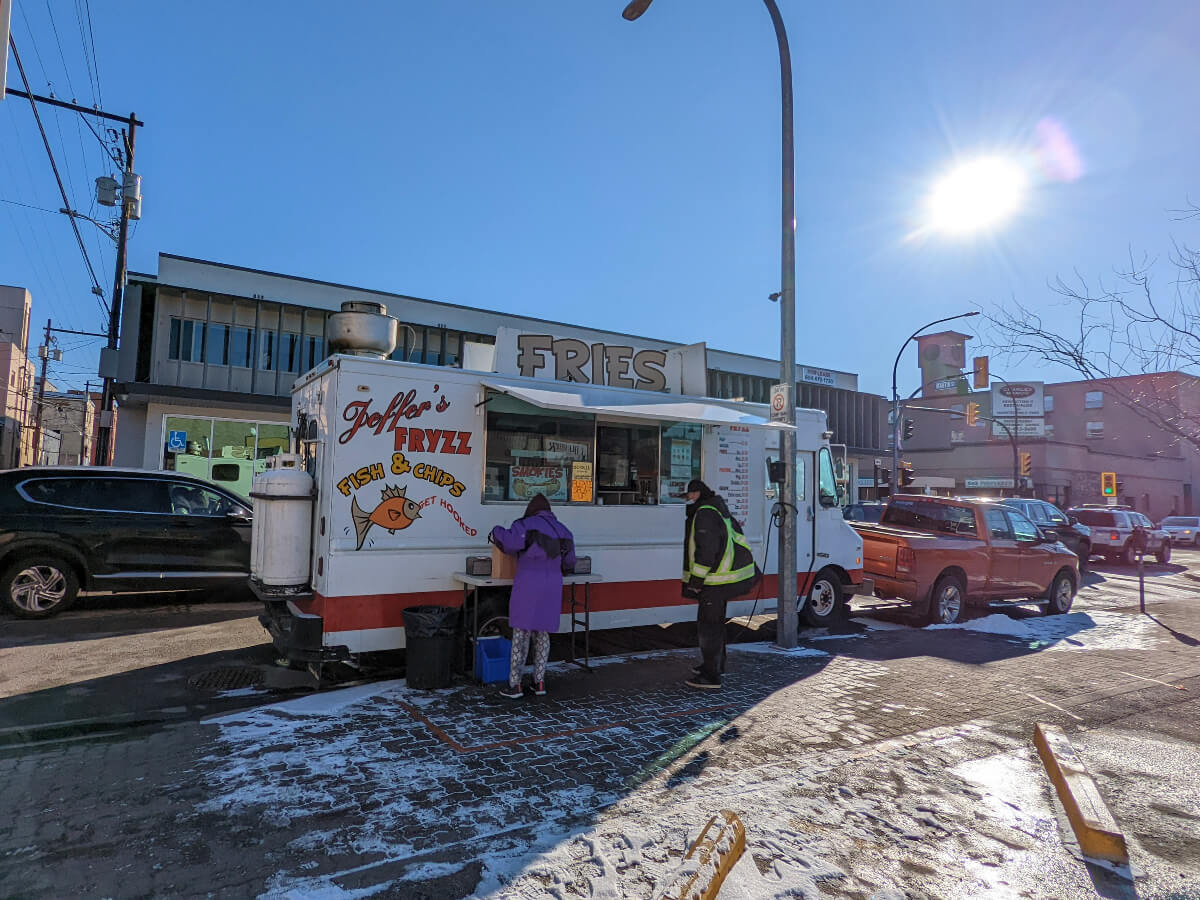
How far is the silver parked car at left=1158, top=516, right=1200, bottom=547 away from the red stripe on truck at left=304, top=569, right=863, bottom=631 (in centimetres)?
3642

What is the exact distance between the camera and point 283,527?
611cm

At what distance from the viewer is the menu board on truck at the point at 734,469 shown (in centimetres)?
847

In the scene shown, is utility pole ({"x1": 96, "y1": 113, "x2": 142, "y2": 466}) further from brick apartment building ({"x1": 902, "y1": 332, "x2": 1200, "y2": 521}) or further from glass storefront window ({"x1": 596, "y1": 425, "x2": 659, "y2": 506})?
brick apartment building ({"x1": 902, "y1": 332, "x2": 1200, "y2": 521})

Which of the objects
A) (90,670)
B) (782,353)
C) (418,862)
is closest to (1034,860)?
(418,862)

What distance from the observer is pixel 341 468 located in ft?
19.8

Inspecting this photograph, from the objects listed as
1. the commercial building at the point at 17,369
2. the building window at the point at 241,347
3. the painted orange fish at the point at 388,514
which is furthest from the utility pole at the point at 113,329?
the commercial building at the point at 17,369

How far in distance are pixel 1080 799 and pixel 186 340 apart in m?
19.2

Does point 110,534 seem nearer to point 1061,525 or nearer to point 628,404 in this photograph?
point 628,404

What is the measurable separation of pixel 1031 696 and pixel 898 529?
4767 millimetres

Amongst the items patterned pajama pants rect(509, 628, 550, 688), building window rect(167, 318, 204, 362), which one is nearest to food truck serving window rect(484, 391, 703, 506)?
patterned pajama pants rect(509, 628, 550, 688)

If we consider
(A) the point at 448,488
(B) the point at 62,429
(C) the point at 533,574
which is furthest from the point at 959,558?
(B) the point at 62,429

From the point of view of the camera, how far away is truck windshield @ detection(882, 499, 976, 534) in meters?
11.3

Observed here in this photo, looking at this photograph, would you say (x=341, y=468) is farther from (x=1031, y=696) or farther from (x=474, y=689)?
(x=1031, y=696)

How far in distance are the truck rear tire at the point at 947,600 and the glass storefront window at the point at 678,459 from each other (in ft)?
15.6
